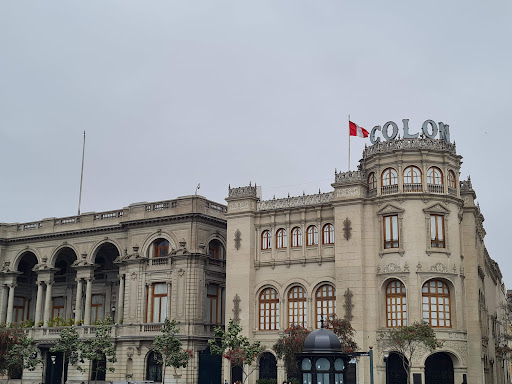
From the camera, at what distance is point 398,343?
50188 mm

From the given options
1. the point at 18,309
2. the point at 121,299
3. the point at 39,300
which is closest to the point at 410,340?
the point at 121,299

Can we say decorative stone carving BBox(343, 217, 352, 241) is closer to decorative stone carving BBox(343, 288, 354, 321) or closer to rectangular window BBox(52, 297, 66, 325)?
decorative stone carving BBox(343, 288, 354, 321)

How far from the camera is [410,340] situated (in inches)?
1951

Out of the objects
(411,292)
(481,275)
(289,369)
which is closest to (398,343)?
(411,292)

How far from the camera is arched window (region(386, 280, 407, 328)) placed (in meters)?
53.8

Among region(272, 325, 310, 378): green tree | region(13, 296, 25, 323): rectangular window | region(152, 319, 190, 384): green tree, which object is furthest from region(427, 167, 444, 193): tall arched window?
region(13, 296, 25, 323): rectangular window

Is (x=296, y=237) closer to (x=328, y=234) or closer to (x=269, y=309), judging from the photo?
(x=328, y=234)

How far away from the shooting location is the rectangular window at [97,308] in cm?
7300

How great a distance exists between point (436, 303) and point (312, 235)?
11.4m

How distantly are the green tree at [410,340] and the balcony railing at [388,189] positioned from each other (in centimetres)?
1055

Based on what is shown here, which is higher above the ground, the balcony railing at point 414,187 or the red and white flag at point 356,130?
the red and white flag at point 356,130

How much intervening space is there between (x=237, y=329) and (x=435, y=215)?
17.7m

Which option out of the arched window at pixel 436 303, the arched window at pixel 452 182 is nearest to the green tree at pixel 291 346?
the arched window at pixel 436 303

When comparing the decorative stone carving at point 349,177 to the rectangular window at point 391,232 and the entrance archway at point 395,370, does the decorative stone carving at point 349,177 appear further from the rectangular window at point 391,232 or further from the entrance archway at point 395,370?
the entrance archway at point 395,370
